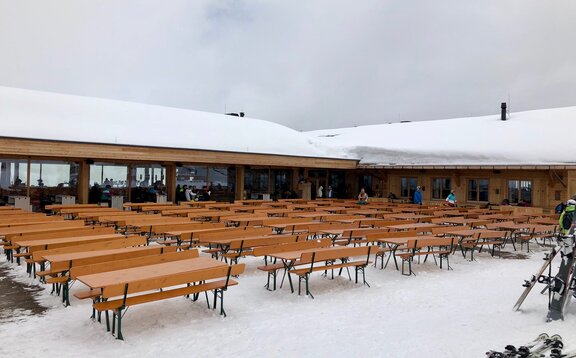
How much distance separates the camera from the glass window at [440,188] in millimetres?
25733

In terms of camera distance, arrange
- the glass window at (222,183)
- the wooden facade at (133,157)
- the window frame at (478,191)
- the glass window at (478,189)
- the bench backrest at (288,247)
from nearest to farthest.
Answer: the bench backrest at (288,247) → the wooden facade at (133,157) → the glass window at (222,183) → the window frame at (478,191) → the glass window at (478,189)

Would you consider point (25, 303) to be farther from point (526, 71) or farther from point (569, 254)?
point (526, 71)

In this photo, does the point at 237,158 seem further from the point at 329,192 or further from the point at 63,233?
the point at 63,233

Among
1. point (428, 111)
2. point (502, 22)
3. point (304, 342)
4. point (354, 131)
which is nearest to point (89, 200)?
point (304, 342)

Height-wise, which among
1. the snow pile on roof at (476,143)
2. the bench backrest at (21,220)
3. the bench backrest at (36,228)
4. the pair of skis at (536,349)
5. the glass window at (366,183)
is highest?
the snow pile on roof at (476,143)

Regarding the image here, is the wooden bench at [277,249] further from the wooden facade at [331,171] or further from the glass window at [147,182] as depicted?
the glass window at [147,182]

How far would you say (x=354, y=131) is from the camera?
123ft

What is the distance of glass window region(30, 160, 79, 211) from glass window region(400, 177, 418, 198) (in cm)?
1800

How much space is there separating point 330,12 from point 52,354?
2852 cm

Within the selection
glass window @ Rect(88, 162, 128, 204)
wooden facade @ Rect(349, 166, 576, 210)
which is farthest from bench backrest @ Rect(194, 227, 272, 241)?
wooden facade @ Rect(349, 166, 576, 210)

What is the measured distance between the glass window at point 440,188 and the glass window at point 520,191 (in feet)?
11.1

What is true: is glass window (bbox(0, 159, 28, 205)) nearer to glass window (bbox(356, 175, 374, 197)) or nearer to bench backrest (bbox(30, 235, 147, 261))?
bench backrest (bbox(30, 235, 147, 261))

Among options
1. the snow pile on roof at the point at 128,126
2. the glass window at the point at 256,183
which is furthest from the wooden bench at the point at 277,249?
the glass window at the point at 256,183

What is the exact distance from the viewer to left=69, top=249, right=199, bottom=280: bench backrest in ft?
19.3
